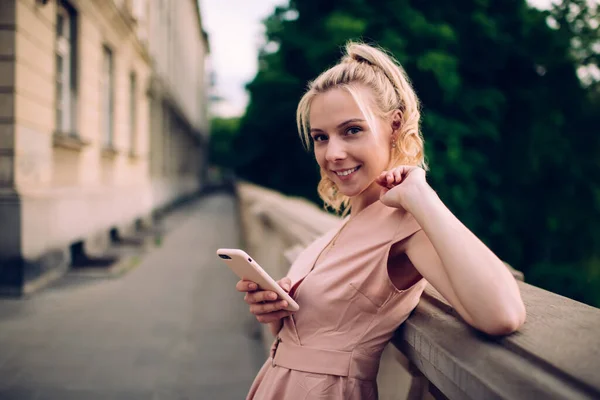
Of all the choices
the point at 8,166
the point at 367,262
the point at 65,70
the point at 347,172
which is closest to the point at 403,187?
the point at 367,262

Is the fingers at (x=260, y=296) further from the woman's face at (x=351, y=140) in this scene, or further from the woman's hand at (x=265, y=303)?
the woman's face at (x=351, y=140)

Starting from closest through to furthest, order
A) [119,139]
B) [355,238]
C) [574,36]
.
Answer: [355,238] < [119,139] < [574,36]

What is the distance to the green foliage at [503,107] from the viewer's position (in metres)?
12.5

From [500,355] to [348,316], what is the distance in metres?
0.48

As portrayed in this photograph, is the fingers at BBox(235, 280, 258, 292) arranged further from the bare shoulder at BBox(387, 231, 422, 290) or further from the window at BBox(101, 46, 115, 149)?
the window at BBox(101, 46, 115, 149)

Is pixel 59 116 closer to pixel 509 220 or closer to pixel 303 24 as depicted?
pixel 303 24

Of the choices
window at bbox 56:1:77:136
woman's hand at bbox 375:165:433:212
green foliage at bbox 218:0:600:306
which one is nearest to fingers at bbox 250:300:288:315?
woman's hand at bbox 375:165:433:212

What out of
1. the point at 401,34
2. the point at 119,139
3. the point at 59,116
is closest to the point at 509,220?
the point at 401,34

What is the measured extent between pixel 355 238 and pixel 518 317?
52cm

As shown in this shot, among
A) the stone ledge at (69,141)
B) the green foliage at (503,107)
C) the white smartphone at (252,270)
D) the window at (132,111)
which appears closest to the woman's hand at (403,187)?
the white smartphone at (252,270)

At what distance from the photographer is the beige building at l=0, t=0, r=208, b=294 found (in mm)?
5738

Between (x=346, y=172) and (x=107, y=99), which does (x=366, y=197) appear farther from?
(x=107, y=99)

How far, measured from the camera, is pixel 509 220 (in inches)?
528

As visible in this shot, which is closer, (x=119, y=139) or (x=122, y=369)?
(x=122, y=369)
